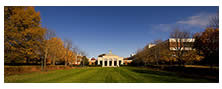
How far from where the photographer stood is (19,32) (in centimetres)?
1773

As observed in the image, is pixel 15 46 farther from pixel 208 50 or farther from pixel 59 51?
pixel 208 50

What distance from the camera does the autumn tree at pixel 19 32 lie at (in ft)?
54.4

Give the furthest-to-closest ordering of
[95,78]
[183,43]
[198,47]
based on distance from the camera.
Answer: [183,43], [198,47], [95,78]

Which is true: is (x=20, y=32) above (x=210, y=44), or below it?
above

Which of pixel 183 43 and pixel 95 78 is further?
pixel 183 43

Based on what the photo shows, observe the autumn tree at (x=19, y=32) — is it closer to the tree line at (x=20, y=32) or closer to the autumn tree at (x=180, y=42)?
the tree line at (x=20, y=32)

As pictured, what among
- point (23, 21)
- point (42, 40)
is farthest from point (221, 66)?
point (42, 40)

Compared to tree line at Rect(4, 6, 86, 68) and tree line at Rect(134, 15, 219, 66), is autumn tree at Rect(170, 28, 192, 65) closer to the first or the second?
tree line at Rect(134, 15, 219, 66)

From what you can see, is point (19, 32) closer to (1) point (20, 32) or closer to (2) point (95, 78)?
(1) point (20, 32)

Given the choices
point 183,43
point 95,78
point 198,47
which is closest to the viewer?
point 95,78

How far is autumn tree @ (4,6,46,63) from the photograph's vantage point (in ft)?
54.4

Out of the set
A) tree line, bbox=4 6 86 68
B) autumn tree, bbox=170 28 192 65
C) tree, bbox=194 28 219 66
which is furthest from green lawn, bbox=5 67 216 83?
autumn tree, bbox=170 28 192 65

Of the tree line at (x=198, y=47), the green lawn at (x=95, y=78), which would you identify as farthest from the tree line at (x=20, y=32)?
the tree line at (x=198, y=47)

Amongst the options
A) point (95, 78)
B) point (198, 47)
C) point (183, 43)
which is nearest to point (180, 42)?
point (183, 43)
